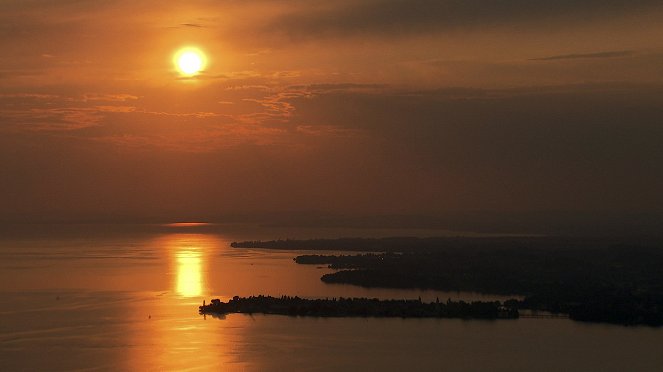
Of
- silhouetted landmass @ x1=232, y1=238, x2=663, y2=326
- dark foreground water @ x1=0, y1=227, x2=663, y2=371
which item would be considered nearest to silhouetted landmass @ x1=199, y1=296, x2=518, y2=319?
dark foreground water @ x1=0, y1=227, x2=663, y2=371

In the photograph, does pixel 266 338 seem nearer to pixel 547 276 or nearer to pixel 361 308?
pixel 361 308

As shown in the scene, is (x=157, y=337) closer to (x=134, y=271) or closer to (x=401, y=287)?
(x=401, y=287)

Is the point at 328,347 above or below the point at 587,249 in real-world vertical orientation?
below

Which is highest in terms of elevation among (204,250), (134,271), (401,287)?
(204,250)

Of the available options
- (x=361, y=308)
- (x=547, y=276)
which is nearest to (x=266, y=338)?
(x=361, y=308)

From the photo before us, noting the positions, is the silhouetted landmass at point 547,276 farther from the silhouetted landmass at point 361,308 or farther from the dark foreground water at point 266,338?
the silhouetted landmass at point 361,308

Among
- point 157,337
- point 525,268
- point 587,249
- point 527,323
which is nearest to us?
point 157,337

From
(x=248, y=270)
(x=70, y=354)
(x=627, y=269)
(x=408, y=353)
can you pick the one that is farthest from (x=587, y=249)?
(x=70, y=354)
